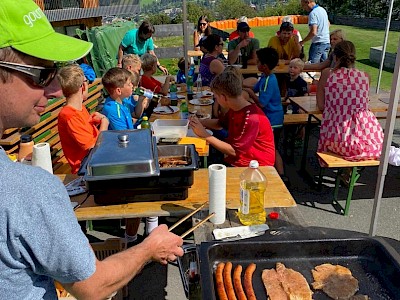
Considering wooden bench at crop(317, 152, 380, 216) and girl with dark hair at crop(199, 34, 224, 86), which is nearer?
wooden bench at crop(317, 152, 380, 216)

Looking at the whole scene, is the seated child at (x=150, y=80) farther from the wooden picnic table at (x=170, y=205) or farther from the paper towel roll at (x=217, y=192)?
the paper towel roll at (x=217, y=192)

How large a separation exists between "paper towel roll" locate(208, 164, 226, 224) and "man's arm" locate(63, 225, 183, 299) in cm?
49

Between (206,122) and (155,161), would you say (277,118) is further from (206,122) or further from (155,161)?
(155,161)

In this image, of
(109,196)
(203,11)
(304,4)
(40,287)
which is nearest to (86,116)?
(109,196)

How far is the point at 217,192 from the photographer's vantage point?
224 centimetres

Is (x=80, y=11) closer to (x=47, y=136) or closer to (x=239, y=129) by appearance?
(x=47, y=136)

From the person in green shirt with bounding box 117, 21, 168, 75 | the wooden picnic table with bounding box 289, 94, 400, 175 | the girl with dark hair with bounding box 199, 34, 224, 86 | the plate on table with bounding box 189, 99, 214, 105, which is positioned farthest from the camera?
the person in green shirt with bounding box 117, 21, 168, 75

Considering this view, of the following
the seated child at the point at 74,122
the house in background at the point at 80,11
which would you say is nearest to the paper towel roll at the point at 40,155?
the seated child at the point at 74,122

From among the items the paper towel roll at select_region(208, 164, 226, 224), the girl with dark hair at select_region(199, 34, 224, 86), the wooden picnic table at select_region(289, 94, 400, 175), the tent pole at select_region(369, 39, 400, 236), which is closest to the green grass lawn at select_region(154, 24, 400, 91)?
the wooden picnic table at select_region(289, 94, 400, 175)

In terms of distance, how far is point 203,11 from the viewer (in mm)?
27344

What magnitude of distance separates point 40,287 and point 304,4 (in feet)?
28.5

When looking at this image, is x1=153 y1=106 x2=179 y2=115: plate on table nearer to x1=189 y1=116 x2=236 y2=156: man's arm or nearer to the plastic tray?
x1=189 y1=116 x2=236 y2=156: man's arm

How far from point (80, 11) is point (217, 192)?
14215 millimetres

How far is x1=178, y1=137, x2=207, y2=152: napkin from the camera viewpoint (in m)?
3.49
